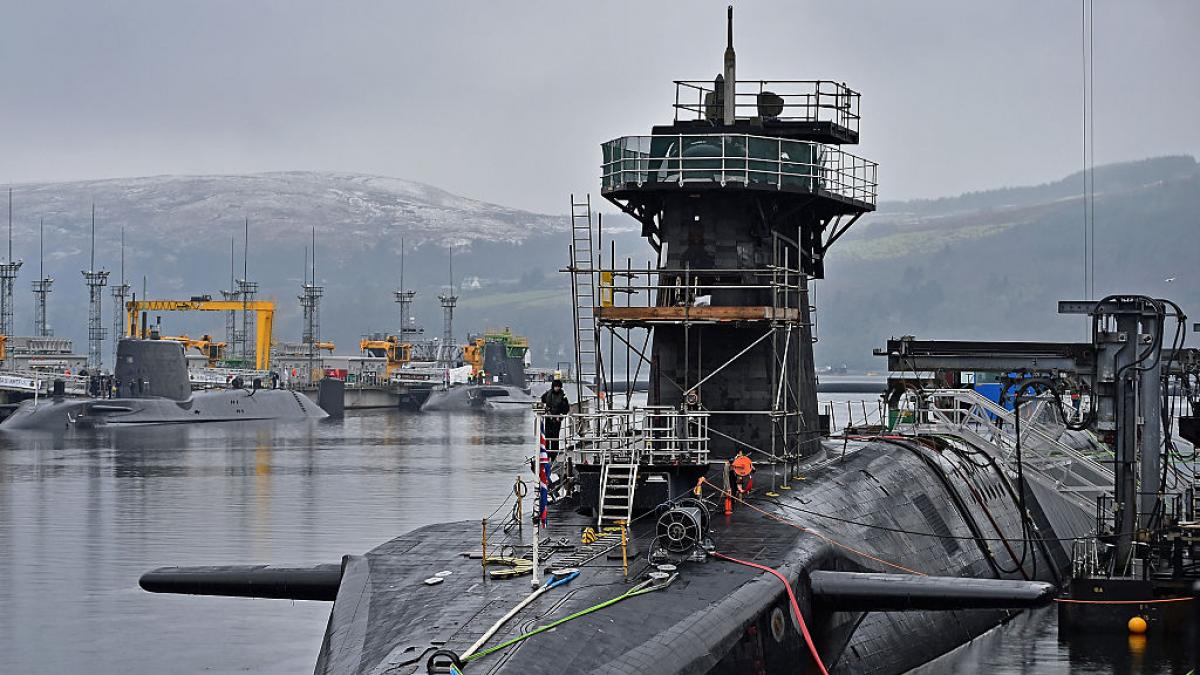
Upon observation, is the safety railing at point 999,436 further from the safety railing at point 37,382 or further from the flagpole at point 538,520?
the safety railing at point 37,382

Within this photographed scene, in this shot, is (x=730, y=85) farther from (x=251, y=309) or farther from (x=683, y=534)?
(x=251, y=309)

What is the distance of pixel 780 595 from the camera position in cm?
1789

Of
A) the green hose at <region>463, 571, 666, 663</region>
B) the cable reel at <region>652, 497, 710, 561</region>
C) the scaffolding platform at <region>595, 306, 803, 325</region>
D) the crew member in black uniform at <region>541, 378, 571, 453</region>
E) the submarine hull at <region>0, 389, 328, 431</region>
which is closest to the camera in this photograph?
the green hose at <region>463, 571, 666, 663</region>

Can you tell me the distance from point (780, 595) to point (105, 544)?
108 feet

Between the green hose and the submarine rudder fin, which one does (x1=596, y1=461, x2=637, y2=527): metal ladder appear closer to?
→ the green hose

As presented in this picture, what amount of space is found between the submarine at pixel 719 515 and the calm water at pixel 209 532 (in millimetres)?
3580

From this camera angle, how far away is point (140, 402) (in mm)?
120562

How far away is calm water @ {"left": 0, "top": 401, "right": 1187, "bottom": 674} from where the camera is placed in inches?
1159

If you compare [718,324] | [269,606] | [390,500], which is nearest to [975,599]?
[718,324]

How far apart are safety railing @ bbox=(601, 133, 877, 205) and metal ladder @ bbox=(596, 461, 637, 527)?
801 cm

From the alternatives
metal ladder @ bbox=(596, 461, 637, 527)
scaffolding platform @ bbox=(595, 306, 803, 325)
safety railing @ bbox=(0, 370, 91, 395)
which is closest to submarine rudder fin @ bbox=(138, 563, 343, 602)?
metal ladder @ bbox=(596, 461, 637, 527)

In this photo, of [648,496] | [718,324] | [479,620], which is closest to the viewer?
[479,620]

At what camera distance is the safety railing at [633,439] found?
21.5m

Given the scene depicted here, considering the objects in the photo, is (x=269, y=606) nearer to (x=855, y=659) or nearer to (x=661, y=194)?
(x=661, y=194)
